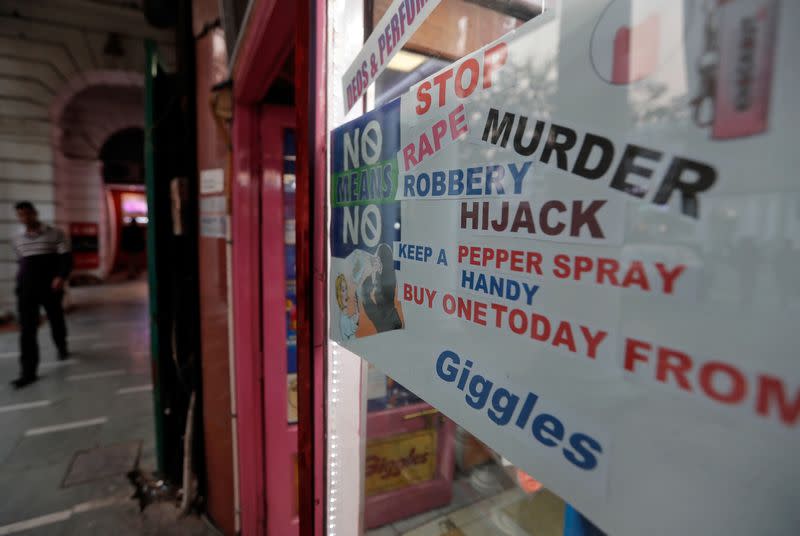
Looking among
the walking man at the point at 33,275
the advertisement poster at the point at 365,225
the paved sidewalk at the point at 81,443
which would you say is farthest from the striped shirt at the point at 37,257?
the advertisement poster at the point at 365,225

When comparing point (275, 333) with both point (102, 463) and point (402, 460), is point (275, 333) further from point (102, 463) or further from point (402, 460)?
point (102, 463)

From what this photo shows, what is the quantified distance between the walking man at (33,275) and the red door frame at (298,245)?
12.0ft

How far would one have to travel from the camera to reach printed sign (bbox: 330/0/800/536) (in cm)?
29

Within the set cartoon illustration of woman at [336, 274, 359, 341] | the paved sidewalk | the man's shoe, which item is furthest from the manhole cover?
cartoon illustration of woman at [336, 274, 359, 341]

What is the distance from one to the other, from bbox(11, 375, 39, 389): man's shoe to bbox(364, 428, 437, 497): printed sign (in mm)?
4394

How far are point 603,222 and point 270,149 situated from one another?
1953mm

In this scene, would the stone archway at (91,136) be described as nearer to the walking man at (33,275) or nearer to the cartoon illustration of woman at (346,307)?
the walking man at (33,275)

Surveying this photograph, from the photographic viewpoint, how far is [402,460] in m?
2.15

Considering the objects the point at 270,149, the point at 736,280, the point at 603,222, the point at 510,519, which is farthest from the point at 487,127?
the point at 270,149

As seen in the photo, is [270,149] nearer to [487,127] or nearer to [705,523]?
[487,127]

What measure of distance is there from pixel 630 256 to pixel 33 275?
18.7 ft

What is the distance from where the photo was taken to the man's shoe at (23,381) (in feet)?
13.6

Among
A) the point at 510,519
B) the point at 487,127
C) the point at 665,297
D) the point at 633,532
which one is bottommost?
the point at 510,519

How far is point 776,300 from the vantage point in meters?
0.29
